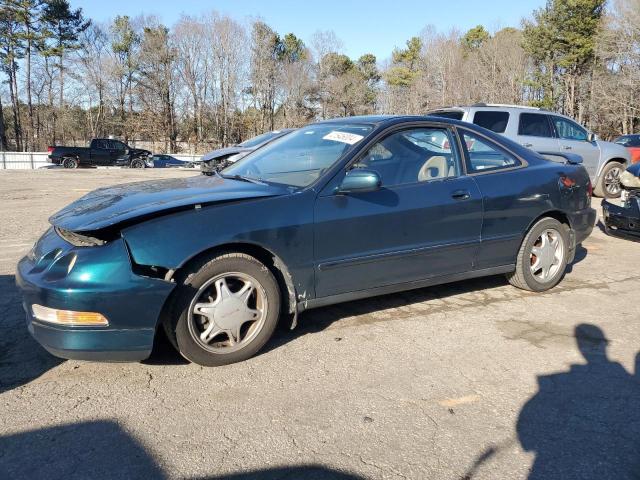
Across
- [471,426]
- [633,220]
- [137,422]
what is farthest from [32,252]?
[633,220]

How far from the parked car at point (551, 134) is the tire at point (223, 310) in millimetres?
6782

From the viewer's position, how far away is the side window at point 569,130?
10164mm

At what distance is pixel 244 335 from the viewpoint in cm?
338

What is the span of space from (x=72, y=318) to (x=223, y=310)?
0.85 m

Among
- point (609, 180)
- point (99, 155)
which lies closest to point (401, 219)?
point (609, 180)

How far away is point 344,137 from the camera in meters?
4.08

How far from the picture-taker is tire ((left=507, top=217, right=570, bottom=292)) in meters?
4.71

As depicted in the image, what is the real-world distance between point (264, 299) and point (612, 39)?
138ft

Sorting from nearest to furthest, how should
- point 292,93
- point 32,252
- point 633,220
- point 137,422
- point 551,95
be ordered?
1. point 137,422
2. point 32,252
3. point 633,220
4. point 551,95
5. point 292,93

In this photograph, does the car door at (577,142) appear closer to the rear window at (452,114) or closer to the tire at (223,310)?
the rear window at (452,114)

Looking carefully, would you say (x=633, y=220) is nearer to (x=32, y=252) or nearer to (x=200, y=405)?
(x=200, y=405)

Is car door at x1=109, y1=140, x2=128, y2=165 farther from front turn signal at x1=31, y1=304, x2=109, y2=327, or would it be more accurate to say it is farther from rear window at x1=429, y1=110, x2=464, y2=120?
front turn signal at x1=31, y1=304, x2=109, y2=327

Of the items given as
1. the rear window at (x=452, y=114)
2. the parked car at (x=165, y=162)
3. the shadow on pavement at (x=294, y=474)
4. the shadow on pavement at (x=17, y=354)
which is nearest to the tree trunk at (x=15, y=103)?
the parked car at (x=165, y=162)

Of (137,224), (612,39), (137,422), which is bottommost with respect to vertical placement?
(137,422)
